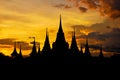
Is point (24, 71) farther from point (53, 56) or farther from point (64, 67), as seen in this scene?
point (53, 56)

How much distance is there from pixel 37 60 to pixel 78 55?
75.6ft

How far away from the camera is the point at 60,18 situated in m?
168

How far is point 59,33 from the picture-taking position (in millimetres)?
154250

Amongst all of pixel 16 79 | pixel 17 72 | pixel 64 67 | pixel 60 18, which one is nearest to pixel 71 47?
pixel 60 18

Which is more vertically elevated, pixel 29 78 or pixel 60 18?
pixel 60 18

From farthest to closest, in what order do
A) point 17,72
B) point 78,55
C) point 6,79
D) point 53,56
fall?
point 78,55, point 53,56, point 17,72, point 6,79

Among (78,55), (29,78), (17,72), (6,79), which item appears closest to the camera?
(6,79)

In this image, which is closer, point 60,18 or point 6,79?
point 6,79

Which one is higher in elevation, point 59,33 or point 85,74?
point 59,33

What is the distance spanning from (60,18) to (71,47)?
20.4m

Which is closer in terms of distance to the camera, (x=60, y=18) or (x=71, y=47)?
(x=60, y=18)

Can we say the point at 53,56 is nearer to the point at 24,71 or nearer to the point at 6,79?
the point at 24,71

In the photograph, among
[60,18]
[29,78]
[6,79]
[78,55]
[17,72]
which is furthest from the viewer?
[78,55]

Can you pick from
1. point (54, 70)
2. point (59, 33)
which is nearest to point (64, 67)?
point (54, 70)
